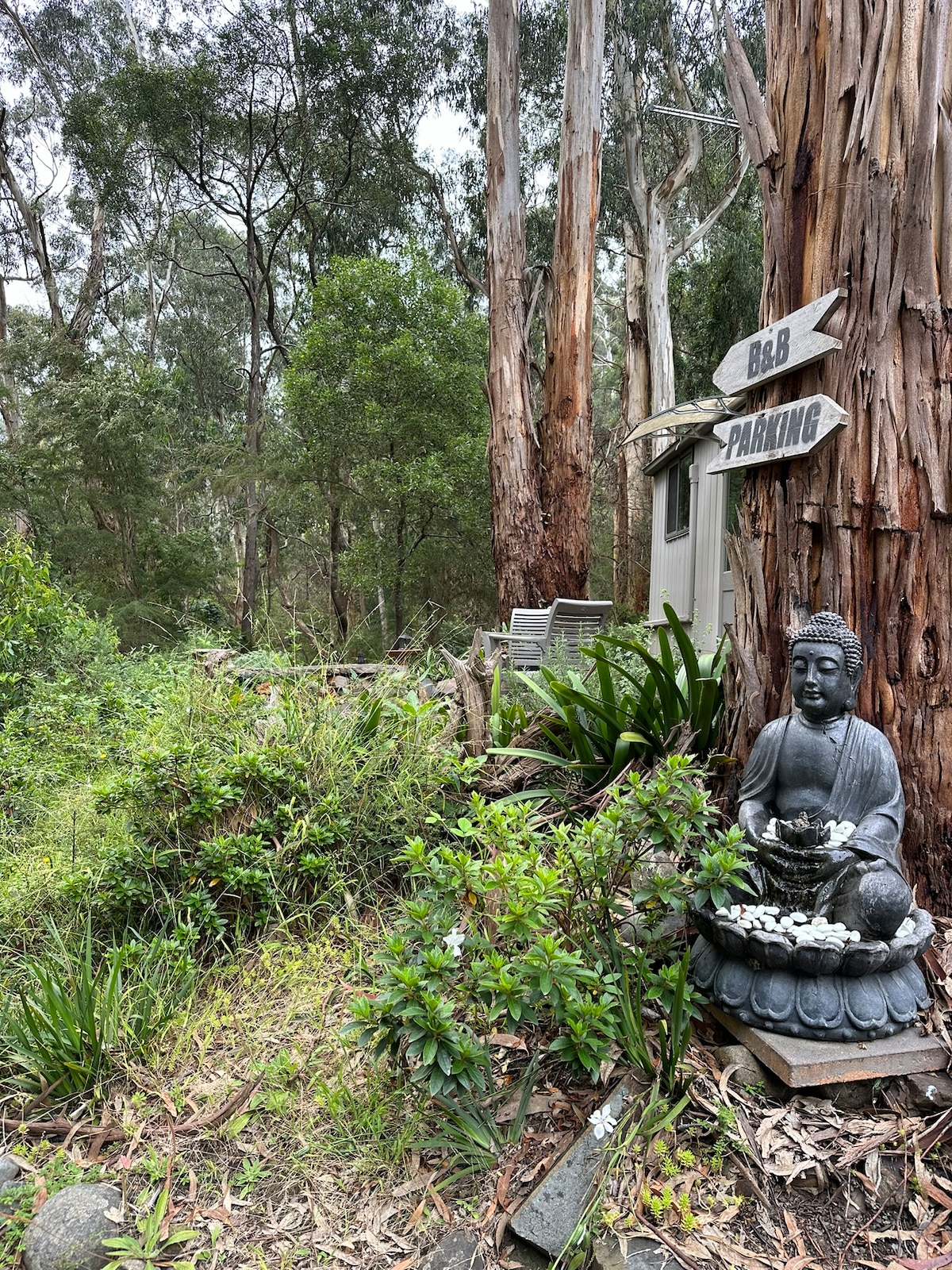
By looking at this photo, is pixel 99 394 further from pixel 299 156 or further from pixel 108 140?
pixel 299 156

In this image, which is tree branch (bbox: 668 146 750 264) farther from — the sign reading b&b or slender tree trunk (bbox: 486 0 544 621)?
the sign reading b&b

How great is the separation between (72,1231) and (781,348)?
3197 mm

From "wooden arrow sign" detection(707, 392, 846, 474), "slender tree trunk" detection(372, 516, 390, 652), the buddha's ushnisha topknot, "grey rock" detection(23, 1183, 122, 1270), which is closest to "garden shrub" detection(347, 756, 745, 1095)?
the buddha's ushnisha topknot

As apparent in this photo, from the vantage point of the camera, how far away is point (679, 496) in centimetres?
966

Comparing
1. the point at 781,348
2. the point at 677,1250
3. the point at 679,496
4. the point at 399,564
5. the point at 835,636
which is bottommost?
the point at 677,1250

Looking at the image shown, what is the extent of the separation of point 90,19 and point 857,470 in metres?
20.3

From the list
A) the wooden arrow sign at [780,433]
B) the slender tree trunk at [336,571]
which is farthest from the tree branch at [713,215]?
the wooden arrow sign at [780,433]

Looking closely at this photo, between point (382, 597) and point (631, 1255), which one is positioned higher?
point (382, 597)

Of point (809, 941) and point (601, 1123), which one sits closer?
point (601, 1123)

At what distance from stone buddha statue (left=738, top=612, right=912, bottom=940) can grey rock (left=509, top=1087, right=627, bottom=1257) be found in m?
0.81

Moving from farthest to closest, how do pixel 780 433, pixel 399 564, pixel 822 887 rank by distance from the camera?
pixel 399 564
pixel 780 433
pixel 822 887

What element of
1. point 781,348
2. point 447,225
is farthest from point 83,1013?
point 447,225

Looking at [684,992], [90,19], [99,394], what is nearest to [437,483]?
[99,394]

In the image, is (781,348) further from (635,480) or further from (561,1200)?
(635,480)
